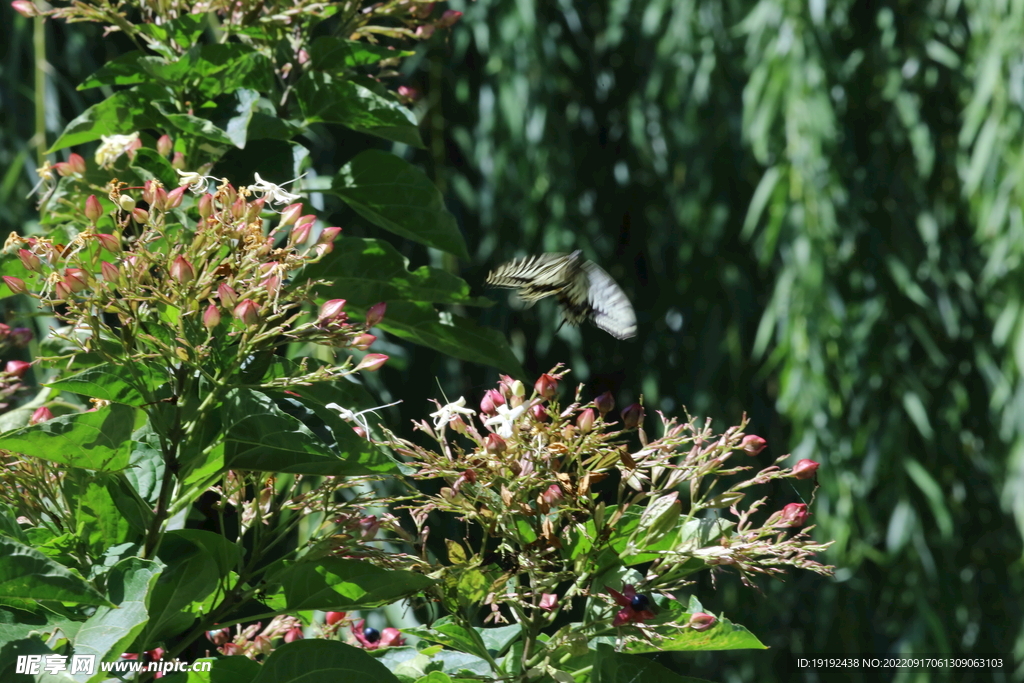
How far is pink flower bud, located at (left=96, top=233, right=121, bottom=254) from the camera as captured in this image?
1.56 feet

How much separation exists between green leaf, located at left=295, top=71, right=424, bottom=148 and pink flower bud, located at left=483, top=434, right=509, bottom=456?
0.25m

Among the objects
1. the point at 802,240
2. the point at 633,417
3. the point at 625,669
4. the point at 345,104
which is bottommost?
the point at 802,240

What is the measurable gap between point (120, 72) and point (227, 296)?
0.27m

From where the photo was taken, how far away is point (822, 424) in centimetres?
188

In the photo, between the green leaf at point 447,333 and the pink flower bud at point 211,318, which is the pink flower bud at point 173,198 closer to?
the pink flower bud at point 211,318

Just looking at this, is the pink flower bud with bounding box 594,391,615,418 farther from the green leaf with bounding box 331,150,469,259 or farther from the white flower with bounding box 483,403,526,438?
the green leaf with bounding box 331,150,469,259

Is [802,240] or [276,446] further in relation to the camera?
[802,240]

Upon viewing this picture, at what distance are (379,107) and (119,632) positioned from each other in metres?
0.36

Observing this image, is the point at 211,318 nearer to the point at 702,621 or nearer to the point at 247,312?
the point at 247,312

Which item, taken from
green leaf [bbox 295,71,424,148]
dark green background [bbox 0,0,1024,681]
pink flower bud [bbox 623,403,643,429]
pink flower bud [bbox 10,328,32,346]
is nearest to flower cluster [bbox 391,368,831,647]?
pink flower bud [bbox 623,403,643,429]

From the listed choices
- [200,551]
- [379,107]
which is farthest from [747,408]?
[200,551]

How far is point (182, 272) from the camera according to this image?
463mm

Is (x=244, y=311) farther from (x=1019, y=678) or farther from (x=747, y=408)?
(x=1019, y=678)

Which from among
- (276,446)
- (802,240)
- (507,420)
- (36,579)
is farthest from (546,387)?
(802,240)
